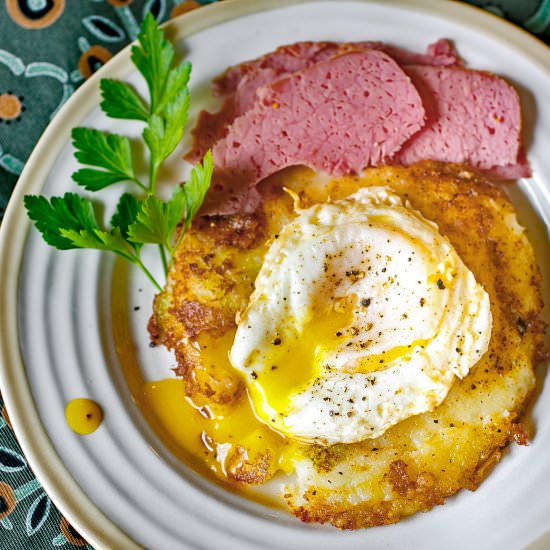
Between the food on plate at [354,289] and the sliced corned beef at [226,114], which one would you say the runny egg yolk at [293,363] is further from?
the sliced corned beef at [226,114]

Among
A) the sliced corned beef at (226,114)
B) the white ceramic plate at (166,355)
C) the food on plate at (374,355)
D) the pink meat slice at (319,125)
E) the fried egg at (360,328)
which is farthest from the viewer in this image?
the sliced corned beef at (226,114)

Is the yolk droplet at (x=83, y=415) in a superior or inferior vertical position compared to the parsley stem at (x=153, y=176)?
inferior

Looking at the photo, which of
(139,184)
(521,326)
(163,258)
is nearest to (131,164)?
(139,184)

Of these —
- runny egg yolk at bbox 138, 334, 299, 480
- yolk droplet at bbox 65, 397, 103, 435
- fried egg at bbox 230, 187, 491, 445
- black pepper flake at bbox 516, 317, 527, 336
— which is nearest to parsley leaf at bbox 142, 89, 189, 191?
fried egg at bbox 230, 187, 491, 445

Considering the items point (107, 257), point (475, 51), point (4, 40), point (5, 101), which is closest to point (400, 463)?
point (107, 257)

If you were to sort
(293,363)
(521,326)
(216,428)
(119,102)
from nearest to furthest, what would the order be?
1. (293,363)
2. (521,326)
3. (216,428)
4. (119,102)

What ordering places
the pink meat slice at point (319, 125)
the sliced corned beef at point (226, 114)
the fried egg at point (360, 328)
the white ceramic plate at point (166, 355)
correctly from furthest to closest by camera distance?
1. the sliced corned beef at point (226, 114)
2. the pink meat slice at point (319, 125)
3. the white ceramic plate at point (166, 355)
4. the fried egg at point (360, 328)

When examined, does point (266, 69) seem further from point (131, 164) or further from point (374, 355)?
point (374, 355)

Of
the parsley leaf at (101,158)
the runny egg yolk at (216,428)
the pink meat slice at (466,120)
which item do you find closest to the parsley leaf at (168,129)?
the parsley leaf at (101,158)
